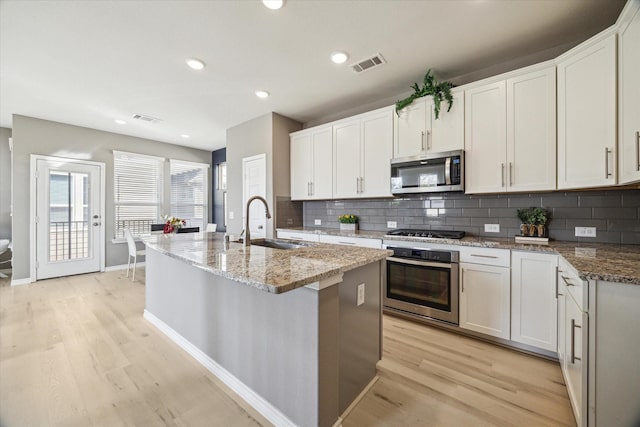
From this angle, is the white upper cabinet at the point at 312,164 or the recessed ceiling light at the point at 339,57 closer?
the recessed ceiling light at the point at 339,57


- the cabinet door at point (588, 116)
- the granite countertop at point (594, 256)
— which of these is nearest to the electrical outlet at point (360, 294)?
the granite countertop at point (594, 256)

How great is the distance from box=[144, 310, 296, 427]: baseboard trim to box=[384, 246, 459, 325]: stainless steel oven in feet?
5.78

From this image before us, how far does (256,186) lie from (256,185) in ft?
0.05

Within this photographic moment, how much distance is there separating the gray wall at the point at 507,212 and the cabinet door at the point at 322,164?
15.7 inches

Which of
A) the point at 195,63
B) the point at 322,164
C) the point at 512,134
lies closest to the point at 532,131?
the point at 512,134

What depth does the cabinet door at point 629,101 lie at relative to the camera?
5.30 feet

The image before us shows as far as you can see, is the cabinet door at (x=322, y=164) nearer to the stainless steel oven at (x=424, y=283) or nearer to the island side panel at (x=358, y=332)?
the stainless steel oven at (x=424, y=283)

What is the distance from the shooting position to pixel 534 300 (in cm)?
213

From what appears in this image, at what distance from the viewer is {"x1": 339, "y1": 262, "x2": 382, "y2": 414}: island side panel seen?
1546mm

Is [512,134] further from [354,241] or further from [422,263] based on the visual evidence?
[354,241]

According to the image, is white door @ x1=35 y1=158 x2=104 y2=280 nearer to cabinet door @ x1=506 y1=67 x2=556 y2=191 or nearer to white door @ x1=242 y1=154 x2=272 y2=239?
white door @ x1=242 y1=154 x2=272 y2=239

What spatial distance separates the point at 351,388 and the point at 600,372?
1.25 m

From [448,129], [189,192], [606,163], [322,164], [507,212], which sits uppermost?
[448,129]

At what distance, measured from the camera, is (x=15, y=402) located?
1688 millimetres
